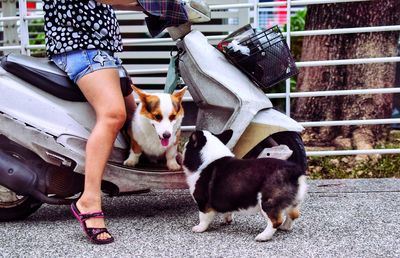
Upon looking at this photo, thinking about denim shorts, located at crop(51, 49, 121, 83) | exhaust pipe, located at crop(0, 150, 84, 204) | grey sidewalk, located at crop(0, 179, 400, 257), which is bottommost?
grey sidewalk, located at crop(0, 179, 400, 257)

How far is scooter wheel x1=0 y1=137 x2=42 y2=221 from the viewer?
3537 millimetres

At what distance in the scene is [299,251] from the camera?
3.02 meters

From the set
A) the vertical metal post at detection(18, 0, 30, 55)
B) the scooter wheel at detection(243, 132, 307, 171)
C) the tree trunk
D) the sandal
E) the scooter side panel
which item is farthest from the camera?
the tree trunk

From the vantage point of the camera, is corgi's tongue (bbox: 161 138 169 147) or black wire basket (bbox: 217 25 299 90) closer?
corgi's tongue (bbox: 161 138 169 147)

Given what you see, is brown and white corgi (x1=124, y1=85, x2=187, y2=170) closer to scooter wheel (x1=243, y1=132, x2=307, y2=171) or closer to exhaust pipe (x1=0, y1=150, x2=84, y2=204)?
exhaust pipe (x1=0, y1=150, x2=84, y2=204)

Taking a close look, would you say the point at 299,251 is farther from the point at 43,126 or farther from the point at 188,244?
the point at 43,126

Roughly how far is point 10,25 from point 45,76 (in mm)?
3030

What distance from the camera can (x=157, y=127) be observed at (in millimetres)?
3262

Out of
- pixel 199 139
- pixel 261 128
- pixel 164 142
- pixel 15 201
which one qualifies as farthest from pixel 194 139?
pixel 15 201

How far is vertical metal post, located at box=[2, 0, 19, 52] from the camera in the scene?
238 inches

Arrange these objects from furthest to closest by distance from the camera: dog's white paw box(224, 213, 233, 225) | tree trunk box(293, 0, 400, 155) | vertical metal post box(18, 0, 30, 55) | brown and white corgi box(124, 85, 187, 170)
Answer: tree trunk box(293, 0, 400, 155) < vertical metal post box(18, 0, 30, 55) < dog's white paw box(224, 213, 233, 225) < brown and white corgi box(124, 85, 187, 170)

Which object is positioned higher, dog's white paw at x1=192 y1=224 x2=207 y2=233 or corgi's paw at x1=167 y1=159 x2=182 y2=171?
corgi's paw at x1=167 y1=159 x2=182 y2=171

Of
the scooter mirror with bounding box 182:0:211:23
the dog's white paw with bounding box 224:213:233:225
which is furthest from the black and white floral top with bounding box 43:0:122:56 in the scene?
the dog's white paw with bounding box 224:213:233:225

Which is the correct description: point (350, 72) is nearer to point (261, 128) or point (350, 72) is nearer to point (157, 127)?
point (261, 128)
